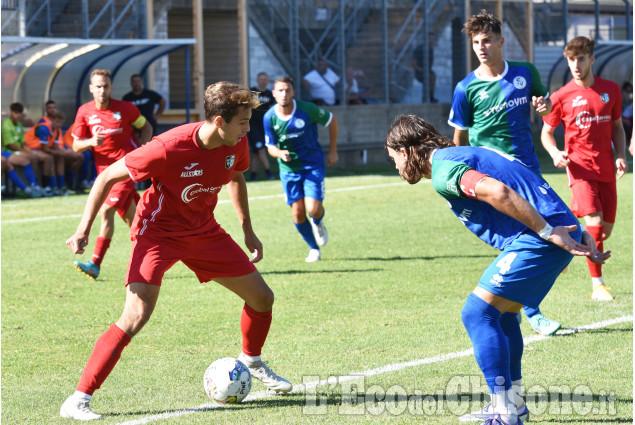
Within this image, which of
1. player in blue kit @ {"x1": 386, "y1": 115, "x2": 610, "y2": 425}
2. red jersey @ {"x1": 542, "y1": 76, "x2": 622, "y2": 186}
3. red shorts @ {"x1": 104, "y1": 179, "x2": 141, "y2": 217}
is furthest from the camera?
red shorts @ {"x1": 104, "y1": 179, "x2": 141, "y2": 217}

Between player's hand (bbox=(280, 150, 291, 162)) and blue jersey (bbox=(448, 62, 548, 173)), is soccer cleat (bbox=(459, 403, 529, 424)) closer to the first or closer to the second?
blue jersey (bbox=(448, 62, 548, 173))

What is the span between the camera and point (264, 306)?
18.6 feet

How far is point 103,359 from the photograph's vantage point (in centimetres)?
518

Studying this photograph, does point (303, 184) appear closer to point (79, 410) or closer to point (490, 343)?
point (79, 410)

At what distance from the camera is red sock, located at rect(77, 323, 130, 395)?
518 cm

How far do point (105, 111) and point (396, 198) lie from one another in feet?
23.9

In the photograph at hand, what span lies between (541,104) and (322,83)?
17.9 metres

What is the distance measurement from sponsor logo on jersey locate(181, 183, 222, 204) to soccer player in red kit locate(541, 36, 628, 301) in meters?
3.96

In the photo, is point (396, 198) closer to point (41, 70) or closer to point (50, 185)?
point (50, 185)

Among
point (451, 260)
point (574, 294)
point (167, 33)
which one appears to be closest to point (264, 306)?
point (574, 294)

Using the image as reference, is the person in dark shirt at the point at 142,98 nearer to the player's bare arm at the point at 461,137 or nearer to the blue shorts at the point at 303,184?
the blue shorts at the point at 303,184

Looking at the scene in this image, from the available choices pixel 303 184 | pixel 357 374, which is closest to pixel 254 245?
pixel 357 374

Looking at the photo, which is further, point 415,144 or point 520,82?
point 520,82

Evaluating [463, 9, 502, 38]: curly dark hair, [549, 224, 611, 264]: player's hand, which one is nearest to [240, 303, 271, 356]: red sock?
[549, 224, 611, 264]: player's hand
